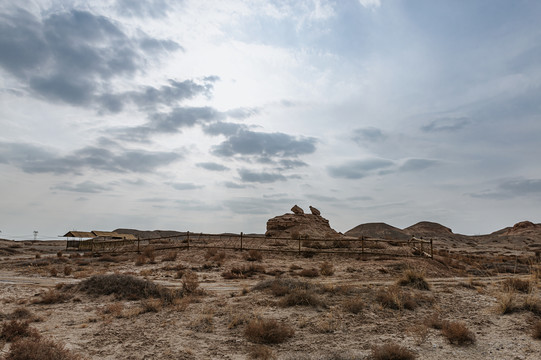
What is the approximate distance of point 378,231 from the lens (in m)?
93.2

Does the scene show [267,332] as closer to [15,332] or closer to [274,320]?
[274,320]

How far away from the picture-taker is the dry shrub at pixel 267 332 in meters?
8.43

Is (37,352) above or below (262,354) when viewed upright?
above

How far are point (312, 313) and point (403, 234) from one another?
89533mm

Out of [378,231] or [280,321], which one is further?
[378,231]

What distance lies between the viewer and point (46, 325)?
970 centimetres

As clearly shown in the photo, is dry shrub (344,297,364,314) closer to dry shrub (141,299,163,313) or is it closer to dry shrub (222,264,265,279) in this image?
dry shrub (141,299,163,313)

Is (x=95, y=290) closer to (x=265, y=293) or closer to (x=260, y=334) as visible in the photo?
(x=265, y=293)

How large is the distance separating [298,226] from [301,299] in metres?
26.3

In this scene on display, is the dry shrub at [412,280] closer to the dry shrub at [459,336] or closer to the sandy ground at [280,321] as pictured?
the sandy ground at [280,321]

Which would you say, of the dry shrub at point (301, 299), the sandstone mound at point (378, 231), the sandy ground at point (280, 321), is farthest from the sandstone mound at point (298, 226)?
the sandstone mound at point (378, 231)

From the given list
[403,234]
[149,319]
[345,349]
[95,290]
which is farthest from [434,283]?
[403,234]

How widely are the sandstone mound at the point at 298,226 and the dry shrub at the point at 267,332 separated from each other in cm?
2588

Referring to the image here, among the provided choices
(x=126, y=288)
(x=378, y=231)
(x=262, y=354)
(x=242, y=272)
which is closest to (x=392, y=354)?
(x=262, y=354)
